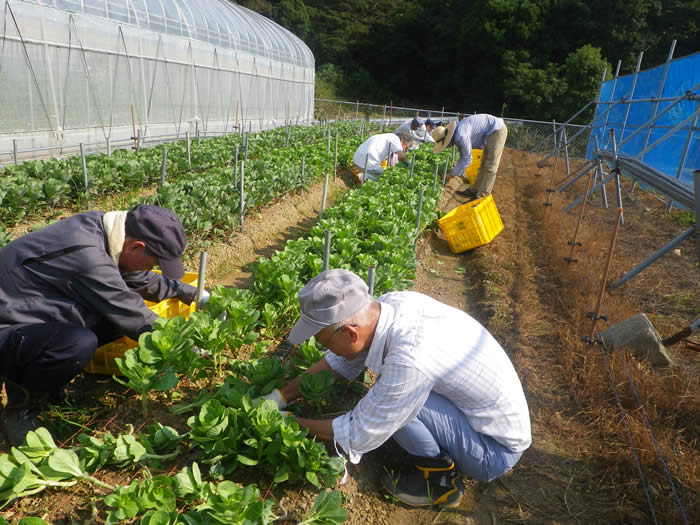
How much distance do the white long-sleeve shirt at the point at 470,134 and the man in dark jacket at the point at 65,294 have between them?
287 inches

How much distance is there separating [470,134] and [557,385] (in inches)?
266

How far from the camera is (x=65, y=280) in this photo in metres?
2.67

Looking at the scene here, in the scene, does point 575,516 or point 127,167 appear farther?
point 127,167

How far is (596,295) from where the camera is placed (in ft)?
17.7

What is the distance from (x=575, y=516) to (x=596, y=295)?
320 cm

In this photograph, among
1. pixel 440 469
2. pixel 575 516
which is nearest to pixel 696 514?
pixel 575 516

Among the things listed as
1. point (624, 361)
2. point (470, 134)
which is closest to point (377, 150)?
point (470, 134)

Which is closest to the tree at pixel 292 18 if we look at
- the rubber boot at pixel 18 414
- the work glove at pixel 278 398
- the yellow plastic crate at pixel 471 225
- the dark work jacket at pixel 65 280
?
the yellow plastic crate at pixel 471 225

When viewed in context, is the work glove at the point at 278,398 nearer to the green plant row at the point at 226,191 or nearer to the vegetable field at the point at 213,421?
the vegetable field at the point at 213,421

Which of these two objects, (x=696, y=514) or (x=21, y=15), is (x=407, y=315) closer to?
(x=696, y=514)

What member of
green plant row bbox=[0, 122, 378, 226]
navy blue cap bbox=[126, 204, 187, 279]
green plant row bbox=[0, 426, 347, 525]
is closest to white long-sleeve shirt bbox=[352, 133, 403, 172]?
green plant row bbox=[0, 122, 378, 226]

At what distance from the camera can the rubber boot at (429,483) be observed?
2574 mm

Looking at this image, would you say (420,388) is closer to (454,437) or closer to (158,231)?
(454,437)

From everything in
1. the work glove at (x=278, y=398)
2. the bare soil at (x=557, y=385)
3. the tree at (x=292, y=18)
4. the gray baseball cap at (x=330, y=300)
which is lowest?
the bare soil at (x=557, y=385)
